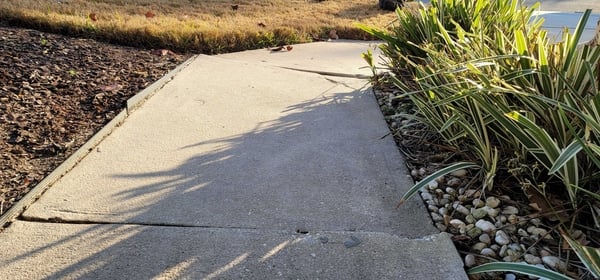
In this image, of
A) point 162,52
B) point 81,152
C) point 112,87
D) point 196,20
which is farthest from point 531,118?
point 196,20

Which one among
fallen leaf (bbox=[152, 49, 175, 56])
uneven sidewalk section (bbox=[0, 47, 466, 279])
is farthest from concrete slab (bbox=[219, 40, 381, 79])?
uneven sidewalk section (bbox=[0, 47, 466, 279])

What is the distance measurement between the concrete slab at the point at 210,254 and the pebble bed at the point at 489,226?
125mm

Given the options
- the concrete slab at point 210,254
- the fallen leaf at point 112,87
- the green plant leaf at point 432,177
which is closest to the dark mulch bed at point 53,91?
the fallen leaf at point 112,87

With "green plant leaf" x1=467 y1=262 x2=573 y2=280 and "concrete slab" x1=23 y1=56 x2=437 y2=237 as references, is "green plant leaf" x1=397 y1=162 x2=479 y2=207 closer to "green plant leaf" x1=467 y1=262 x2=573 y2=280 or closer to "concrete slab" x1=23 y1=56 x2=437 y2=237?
"concrete slab" x1=23 y1=56 x2=437 y2=237

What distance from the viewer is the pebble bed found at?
1960mm

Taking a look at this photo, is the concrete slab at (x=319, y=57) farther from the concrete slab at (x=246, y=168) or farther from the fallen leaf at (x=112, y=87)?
the fallen leaf at (x=112, y=87)

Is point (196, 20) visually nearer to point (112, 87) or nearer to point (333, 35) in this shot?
point (333, 35)

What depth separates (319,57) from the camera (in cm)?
536

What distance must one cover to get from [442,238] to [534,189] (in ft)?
1.78

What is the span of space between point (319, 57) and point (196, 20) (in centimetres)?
205

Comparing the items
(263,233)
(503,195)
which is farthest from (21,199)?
(503,195)

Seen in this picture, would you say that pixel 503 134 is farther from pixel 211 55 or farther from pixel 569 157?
pixel 211 55

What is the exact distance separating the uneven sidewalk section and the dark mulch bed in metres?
0.20

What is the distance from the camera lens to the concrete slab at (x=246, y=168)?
7.58 ft
